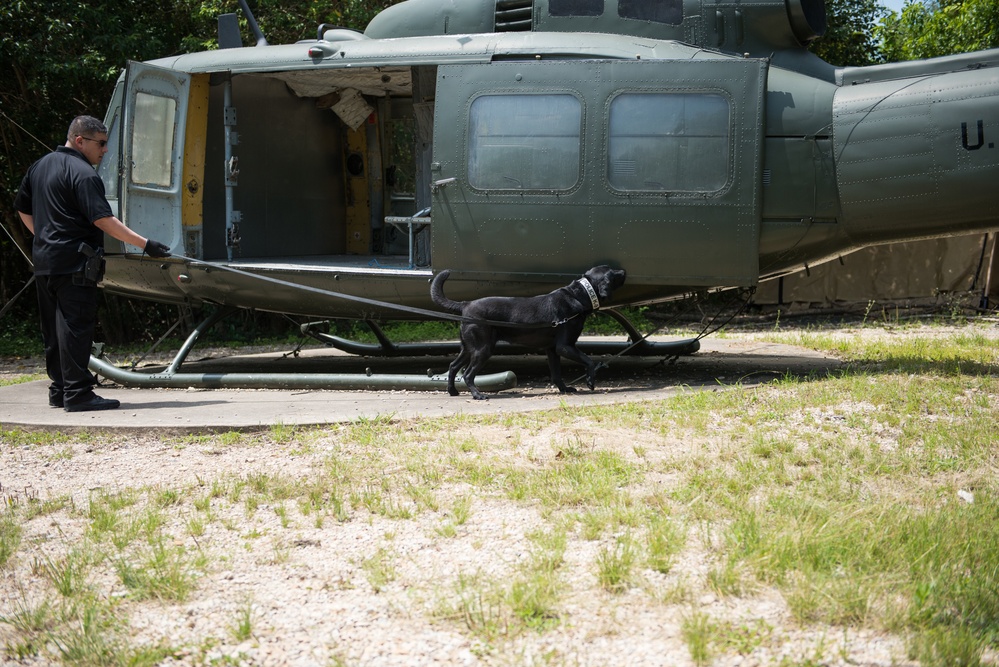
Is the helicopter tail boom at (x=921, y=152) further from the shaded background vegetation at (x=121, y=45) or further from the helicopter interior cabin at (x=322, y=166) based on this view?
the shaded background vegetation at (x=121, y=45)

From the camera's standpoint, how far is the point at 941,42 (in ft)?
47.7

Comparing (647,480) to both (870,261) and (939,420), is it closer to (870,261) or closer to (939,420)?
(939,420)

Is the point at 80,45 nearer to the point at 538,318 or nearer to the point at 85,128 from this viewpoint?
the point at 85,128

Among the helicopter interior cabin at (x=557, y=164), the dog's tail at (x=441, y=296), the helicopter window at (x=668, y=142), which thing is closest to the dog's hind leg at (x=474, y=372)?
the dog's tail at (x=441, y=296)

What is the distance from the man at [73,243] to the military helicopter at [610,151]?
86 cm

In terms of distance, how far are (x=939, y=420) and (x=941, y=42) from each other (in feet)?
37.1

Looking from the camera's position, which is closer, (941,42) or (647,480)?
(647,480)

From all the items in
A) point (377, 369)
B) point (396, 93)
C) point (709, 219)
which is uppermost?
point (396, 93)

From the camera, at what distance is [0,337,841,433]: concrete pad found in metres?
6.05

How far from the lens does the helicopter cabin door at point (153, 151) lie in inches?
298

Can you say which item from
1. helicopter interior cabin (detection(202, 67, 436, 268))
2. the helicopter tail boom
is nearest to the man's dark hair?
helicopter interior cabin (detection(202, 67, 436, 268))

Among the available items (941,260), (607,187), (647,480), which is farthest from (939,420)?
(941,260)

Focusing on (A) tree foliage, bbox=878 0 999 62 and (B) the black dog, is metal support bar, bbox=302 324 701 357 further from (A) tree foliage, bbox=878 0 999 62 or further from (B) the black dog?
(A) tree foliage, bbox=878 0 999 62

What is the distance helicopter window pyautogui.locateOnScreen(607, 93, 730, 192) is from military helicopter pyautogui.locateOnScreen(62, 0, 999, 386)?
1 centimetres
